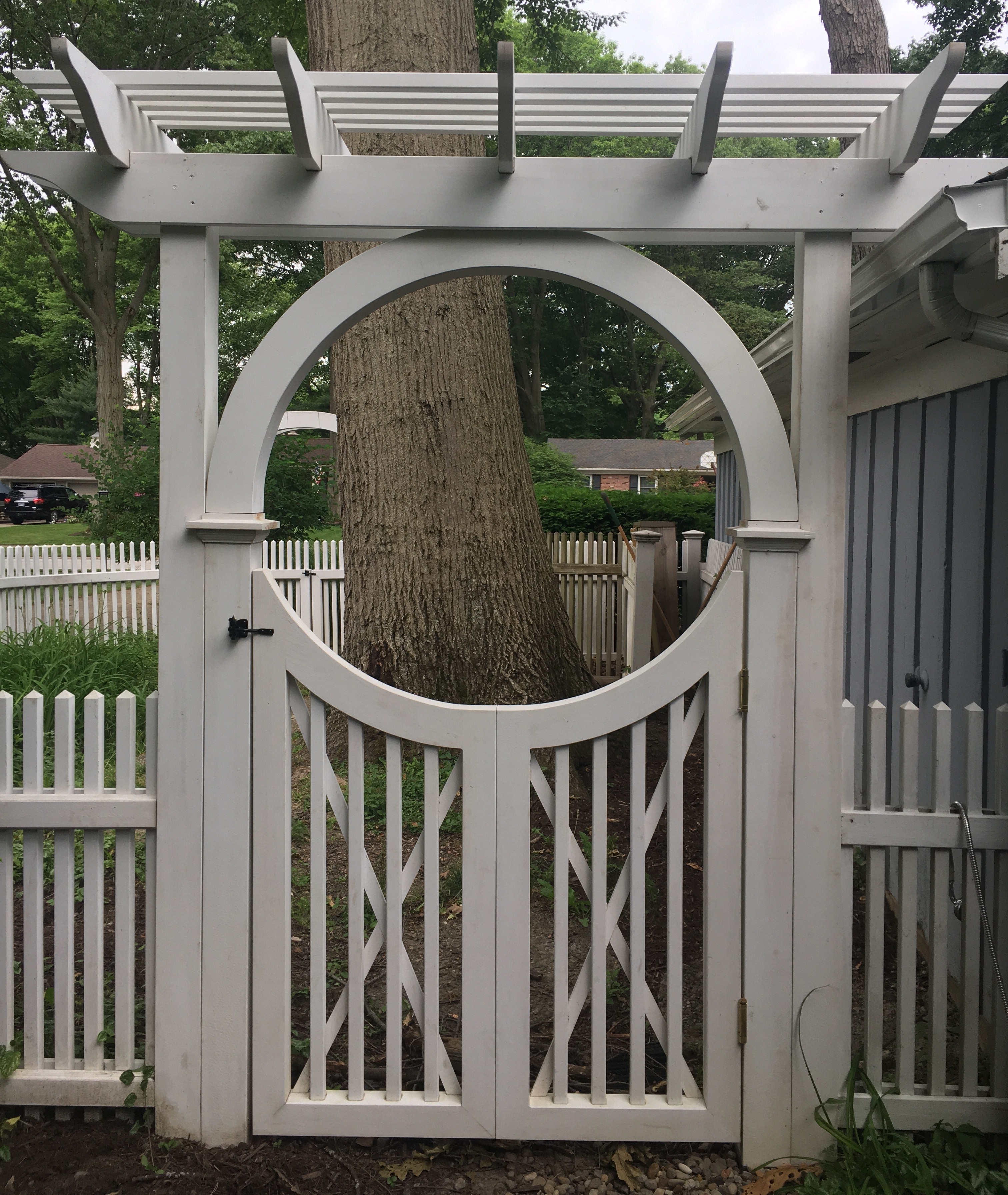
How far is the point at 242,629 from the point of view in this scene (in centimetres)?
239

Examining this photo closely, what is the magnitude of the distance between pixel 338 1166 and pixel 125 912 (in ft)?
3.01

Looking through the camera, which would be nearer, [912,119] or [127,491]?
[912,119]

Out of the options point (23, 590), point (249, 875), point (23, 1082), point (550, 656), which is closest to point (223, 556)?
point (249, 875)

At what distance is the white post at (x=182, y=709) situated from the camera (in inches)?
94.4

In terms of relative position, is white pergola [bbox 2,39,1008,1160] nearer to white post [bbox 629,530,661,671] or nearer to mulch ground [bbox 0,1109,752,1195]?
mulch ground [bbox 0,1109,752,1195]

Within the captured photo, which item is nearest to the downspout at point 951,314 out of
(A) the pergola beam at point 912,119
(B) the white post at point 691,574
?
(A) the pergola beam at point 912,119

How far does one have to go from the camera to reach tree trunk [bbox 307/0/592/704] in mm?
4738

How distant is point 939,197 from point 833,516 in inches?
31.9

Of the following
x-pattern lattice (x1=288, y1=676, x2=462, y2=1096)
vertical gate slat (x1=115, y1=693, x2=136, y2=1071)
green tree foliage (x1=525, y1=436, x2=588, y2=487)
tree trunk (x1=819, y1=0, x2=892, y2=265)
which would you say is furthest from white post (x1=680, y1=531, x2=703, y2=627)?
green tree foliage (x1=525, y1=436, x2=588, y2=487)

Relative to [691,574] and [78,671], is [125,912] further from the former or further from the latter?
[691,574]

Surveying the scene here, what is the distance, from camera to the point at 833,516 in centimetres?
238

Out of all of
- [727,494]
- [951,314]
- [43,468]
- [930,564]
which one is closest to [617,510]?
[727,494]

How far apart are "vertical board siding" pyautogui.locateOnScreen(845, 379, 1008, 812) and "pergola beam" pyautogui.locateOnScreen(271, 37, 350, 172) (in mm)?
2369

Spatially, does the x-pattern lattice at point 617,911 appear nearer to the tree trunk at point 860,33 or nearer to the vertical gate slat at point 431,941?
the vertical gate slat at point 431,941
